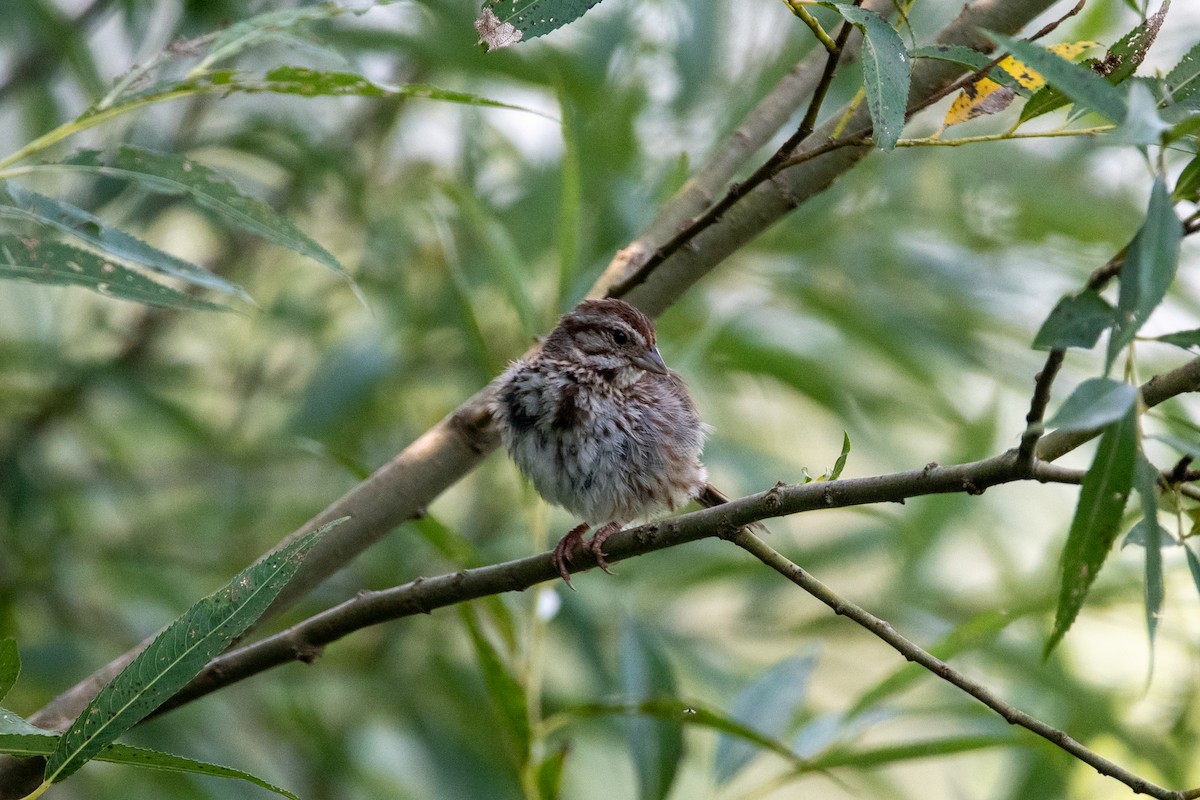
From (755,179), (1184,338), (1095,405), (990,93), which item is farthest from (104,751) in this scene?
(990,93)

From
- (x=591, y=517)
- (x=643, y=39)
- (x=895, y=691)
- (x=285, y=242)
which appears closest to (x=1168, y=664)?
(x=895, y=691)

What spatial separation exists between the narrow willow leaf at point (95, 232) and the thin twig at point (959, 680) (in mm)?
941

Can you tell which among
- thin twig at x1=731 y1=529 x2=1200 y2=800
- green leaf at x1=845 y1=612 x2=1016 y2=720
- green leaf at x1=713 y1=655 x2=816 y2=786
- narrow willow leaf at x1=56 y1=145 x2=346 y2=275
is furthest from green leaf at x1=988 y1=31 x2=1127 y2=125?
green leaf at x1=713 y1=655 x2=816 y2=786

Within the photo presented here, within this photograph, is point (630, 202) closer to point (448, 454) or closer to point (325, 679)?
point (448, 454)

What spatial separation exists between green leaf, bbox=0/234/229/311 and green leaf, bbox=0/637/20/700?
0.64m

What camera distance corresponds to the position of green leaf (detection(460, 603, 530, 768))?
2.58m

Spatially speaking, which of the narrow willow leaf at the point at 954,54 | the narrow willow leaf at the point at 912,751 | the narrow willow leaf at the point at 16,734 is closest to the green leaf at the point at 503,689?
the narrow willow leaf at the point at 912,751

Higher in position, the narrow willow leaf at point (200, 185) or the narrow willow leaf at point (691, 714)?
the narrow willow leaf at point (200, 185)

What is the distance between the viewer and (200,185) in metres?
2.22

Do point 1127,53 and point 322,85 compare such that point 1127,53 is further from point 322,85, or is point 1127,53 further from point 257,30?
point 257,30

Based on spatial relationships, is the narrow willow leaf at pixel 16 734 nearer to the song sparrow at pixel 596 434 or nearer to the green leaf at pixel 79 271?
the green leaf at pixel 79 271

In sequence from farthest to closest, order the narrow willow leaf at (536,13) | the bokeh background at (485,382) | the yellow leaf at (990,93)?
the bokeh background at (485,382) < the yellow leaf at (990,93) < the narrow willow leaf at (536,13)

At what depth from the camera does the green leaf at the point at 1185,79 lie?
163 cm

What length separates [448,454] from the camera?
2.49 metres
